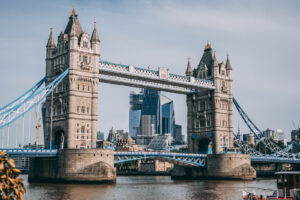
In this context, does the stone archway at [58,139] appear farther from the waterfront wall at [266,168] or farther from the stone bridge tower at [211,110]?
the waterfront wall at [266,168]

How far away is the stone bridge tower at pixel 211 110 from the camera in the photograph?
314 ft

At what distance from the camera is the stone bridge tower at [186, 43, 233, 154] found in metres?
95.8

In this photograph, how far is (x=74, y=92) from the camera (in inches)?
2906

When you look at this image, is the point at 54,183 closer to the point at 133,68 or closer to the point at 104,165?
the point at 104,165

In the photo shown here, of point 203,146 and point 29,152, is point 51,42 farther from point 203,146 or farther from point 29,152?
point 203,146

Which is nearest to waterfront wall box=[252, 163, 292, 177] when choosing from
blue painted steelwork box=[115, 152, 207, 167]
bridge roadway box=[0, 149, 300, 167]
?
bridge roadway box=[0, 149, 300, 167]

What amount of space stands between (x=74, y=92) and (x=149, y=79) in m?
18.5

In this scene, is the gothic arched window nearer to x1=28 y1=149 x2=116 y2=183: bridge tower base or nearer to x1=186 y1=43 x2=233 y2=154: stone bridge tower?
x1=186 y1=43 x2=233 y2=154: stone bridge tower

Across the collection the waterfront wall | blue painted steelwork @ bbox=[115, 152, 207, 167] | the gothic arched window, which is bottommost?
the waterfront wall

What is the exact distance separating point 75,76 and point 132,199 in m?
34.2

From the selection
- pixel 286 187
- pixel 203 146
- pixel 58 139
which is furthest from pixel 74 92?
pixel 286 187

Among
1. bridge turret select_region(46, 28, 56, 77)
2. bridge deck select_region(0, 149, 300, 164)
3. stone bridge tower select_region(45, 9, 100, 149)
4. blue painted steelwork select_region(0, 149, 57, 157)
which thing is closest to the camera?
blue painted steelwork select_region(0, 149, 57, 157)

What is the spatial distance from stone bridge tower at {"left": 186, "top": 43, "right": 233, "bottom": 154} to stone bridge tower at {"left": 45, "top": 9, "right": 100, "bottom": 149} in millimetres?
31772

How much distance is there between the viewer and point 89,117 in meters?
75.8
